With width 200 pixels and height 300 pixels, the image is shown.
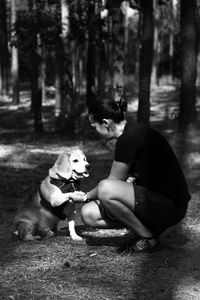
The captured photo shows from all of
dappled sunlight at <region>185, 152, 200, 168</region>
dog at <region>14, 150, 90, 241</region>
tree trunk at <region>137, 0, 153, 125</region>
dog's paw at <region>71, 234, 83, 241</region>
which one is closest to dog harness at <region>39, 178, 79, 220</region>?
dog at <region>14, 150, 90, 241</region>

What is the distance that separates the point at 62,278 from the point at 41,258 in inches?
24.0

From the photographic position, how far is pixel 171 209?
16.9ft

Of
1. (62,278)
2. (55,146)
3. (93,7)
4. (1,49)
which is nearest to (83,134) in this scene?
(55,146)

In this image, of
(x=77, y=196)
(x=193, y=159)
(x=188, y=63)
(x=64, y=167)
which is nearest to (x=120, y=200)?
(x=77, y=196)

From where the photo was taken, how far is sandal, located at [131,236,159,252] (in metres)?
5.29

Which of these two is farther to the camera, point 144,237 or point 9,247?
point 9,247

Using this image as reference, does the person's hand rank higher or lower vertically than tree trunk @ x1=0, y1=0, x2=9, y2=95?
lower

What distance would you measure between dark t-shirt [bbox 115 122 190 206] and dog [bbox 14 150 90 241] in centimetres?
66

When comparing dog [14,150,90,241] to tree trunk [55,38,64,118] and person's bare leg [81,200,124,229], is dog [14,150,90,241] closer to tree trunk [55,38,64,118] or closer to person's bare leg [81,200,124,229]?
person's bare leg [81,200,124,229]

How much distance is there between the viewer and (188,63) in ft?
45.6

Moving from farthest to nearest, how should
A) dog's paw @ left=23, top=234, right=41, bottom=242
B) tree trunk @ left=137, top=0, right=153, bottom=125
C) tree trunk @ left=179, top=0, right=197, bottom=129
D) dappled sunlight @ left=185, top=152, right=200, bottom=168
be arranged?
tree trunk @ left=179, top=0, right=197, bottom=129 < tree trunk @ left=137, top=0, right=153, bottom=125 < dappled sunlight @ left=185, top=152, right=200, bottom=168 < dog's paw @ left=23, top=234, right=41, bottom=242

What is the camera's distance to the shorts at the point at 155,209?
5.10 m

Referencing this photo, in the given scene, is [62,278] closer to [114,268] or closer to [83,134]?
[114,268]

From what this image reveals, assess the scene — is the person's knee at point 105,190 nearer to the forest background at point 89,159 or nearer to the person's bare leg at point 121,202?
the person's bare leg at point 121,202
